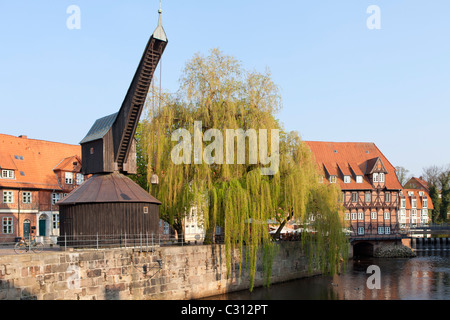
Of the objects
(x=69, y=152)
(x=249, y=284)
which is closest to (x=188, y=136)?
(x=249, y=284)

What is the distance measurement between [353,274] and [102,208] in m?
19.5

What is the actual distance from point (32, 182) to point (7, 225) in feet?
12.6

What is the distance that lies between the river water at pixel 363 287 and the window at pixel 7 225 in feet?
58.2

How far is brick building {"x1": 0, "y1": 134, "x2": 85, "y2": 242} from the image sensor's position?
1352 inches

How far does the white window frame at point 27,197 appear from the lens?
116 ft

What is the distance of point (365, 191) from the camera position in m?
53.8

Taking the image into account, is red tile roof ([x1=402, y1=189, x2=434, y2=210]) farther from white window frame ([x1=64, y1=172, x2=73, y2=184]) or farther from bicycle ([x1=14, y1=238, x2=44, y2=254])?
bicycle ([x1=14, y1=238, x2=44, y2=254])

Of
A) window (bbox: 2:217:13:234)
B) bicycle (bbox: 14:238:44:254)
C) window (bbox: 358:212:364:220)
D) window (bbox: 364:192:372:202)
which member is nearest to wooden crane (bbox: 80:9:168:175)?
bicycle (bbox: 14:238:44:254)

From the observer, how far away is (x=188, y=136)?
25.5 metres

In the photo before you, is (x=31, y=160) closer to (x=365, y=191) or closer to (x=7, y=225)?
(x=7, y=225)

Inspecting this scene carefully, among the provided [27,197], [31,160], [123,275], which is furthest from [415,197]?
[123,275]

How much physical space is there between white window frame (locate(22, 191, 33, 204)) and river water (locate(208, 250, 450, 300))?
18.5m

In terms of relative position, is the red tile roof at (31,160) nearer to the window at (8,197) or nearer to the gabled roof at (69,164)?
the gabled roof at (69,164)

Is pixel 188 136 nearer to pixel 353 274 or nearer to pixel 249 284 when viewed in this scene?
pixel 249 284
